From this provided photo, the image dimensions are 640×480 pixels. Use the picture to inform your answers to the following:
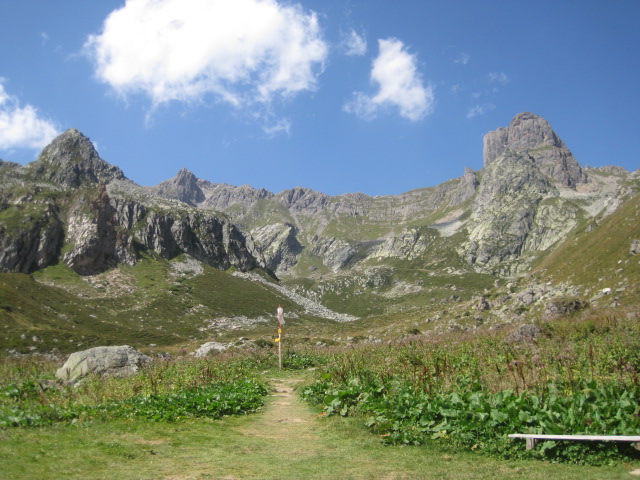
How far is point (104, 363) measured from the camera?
2322cm

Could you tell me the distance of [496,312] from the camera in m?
69.2

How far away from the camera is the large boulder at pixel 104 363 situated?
2238cm

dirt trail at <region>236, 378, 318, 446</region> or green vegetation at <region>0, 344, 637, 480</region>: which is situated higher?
green vegetation at <region>0, 344, 637, 480</region>

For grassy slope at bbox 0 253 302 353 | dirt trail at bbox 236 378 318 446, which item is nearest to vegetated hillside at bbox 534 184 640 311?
dirt trail at bbox 236 378 318 446

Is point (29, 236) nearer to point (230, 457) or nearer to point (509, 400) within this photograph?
point (230, 457)

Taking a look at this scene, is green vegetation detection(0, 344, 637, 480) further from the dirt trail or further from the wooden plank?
the wooden plank

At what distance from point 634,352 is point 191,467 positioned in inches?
553

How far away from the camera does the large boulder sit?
22375 mm

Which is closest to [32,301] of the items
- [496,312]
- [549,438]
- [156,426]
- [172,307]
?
[172,307]

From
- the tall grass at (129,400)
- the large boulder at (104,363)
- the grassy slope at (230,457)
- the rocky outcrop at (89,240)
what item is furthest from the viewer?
the rocky outcrop at (89,240)

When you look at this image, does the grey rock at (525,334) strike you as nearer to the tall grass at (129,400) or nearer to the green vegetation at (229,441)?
the green vegetation at (229,441)

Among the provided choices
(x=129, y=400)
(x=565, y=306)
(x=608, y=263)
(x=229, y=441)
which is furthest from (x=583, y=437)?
(x=608, y=263)

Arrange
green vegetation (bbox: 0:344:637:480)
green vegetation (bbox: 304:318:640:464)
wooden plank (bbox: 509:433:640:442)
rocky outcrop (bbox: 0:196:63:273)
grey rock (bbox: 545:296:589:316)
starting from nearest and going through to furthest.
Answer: wooden plank (bbox: 509:433:640:442) → green vegetation (bbox: 0:344:637:480) → green vegetation (bbox: 304:318:640:464) → grey rock (bbox: 545:296:589:316) → rocky outcrop (bbox: 0:196:63:273)

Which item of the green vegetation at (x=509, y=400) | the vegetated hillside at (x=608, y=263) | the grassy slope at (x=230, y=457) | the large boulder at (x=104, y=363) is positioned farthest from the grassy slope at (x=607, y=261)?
the large boulder at (x=104, y=363)
